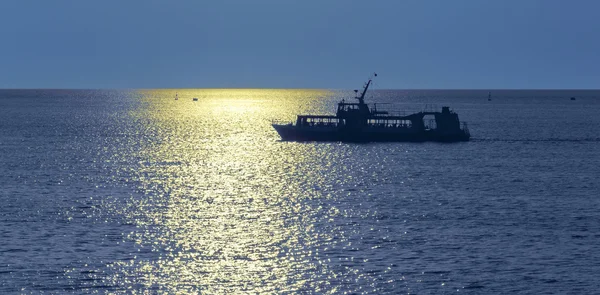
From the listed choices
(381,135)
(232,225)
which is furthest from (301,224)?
(381,135)

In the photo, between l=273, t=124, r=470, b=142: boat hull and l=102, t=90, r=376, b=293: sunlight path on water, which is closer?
l=102, t=90, r=376, b=293: sunlight path on water

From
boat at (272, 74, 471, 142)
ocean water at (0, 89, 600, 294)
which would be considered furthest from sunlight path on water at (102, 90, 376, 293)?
boat at (272, 74, 471, 142)

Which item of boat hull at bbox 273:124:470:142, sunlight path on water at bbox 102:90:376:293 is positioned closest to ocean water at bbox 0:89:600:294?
sunlight path on water at bbox 102:90:376:293

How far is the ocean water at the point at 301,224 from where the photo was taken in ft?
171

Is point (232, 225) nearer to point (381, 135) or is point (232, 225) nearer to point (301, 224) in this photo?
point (301, 224)

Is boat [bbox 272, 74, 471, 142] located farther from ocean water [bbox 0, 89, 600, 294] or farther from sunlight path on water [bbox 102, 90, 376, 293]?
sunlight path on water [bbox 102, 90, 376, 293]

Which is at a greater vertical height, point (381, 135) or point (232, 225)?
point (381, 135)

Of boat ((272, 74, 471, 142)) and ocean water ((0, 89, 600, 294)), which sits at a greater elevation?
boat ((272, 74, 471, 142))

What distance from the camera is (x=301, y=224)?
2736 inches

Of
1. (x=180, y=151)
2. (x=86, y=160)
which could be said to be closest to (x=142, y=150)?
(x=180, y=151)

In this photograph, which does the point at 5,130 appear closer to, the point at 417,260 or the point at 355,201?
the point at 355,201

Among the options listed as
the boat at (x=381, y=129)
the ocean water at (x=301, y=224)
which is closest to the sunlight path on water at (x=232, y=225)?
the ocean water at (x=301, y=224)

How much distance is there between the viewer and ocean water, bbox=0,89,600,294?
52.0 metres

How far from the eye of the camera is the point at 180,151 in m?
140
